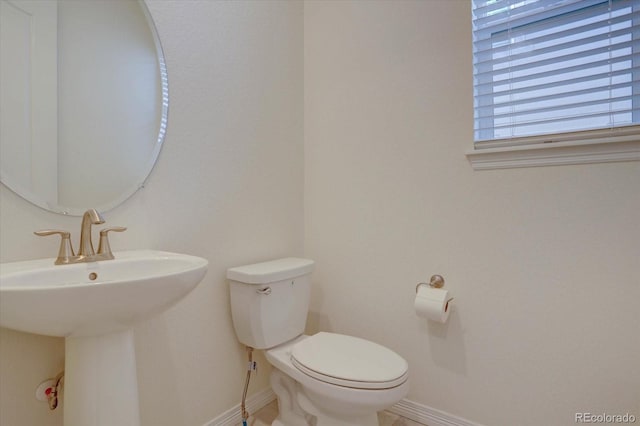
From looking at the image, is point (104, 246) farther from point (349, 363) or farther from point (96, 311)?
point (349, 363)

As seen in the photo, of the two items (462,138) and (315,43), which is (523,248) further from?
(315,43)

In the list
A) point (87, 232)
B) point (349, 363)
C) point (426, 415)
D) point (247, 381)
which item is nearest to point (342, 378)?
point (349, 363)

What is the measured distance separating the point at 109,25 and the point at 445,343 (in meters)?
1.77

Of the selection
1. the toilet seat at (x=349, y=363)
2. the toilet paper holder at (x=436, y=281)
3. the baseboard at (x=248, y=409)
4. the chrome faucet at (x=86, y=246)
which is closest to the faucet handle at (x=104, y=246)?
the chrome faucet at (x=86, y=246)

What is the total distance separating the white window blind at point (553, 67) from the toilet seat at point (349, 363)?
934 mm

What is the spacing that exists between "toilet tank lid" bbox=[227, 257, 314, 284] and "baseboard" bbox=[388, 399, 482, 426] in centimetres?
78

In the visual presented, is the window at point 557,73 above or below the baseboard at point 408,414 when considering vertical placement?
above

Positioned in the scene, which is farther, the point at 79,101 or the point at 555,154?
the point at 555,154

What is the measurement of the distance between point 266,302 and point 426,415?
895mm

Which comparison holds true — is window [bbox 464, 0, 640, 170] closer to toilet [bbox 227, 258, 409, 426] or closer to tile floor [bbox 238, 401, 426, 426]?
toilet [bbox 227, 258, 409, 426]

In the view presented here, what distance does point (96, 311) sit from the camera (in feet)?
2.36

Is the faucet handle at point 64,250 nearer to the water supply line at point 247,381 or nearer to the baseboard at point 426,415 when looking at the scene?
the water supply line at point 247,381

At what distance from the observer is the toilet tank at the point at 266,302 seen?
52.7 inches

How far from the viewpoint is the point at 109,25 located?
1114 millimetres
